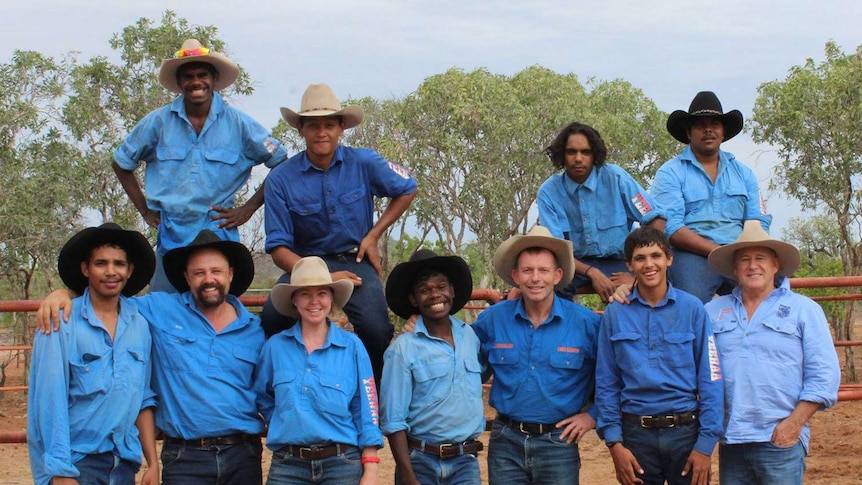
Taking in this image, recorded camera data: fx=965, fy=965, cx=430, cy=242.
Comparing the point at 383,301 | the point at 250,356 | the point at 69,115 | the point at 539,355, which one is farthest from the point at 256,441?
the point at 69,115

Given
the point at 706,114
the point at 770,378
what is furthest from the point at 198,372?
the point at 706,114

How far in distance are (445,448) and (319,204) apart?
1.40m

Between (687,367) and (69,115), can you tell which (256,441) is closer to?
(687,367)

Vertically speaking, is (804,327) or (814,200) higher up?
(814,200)

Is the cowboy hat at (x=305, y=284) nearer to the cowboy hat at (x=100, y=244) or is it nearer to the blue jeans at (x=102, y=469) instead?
the cowboy hat at (x=100, y=244)

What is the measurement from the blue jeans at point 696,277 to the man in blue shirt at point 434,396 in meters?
1.28

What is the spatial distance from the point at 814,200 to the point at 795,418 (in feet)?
48.3

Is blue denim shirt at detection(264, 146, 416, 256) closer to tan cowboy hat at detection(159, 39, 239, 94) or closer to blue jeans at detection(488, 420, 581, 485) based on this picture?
tan cowboy hat at detection(159, 39, 239, 94)

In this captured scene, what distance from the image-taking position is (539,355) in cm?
430

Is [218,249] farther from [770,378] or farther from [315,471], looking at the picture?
[770,378]

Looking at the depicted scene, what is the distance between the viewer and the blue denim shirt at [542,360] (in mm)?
4270

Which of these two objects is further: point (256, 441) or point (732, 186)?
point (732, 186)

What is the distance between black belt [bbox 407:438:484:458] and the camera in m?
4.14

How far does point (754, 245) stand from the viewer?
4418 mm
